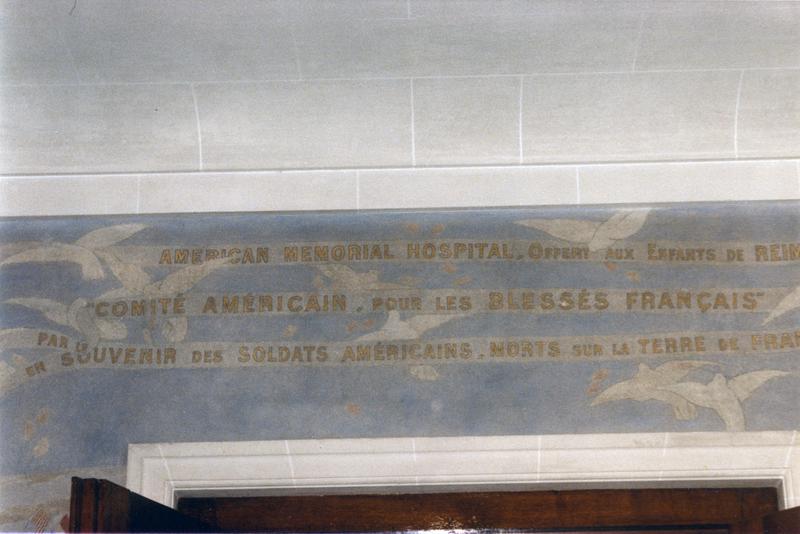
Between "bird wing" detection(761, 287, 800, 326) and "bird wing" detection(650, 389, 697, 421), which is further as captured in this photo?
"bird wing" detection(761, 287, 800, 326)

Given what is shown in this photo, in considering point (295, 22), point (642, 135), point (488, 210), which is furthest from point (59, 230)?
point (642, 135)

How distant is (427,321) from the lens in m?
4.35

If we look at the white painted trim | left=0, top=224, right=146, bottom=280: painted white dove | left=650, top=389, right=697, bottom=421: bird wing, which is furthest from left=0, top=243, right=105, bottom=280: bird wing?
left=650, top=389, right=697, bottom=421: bird wing

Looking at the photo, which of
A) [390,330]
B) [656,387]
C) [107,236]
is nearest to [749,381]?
[656,387]

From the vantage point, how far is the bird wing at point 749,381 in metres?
4.19

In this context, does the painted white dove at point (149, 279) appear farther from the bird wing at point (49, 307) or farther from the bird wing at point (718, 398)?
the bird wing at point (718, 398)

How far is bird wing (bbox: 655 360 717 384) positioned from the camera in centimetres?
422

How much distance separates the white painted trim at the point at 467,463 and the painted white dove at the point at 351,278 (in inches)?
23.1

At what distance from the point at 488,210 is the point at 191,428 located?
135cm

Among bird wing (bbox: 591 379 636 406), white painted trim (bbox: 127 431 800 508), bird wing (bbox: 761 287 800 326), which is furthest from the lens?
bird wing (bbox: 761 287 800 326)

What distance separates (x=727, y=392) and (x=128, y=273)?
2203 millimetres

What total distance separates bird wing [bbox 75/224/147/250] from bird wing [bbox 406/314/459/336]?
109 cm

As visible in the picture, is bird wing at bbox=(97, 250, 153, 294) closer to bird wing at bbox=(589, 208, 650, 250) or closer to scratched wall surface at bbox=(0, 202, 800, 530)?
scratched wall surface at bbox=(0, 202, 800, 530)

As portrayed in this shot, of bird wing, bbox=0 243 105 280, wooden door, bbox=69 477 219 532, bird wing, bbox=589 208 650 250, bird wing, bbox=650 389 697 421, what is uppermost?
bird wing, bbox=589 208 650 250
